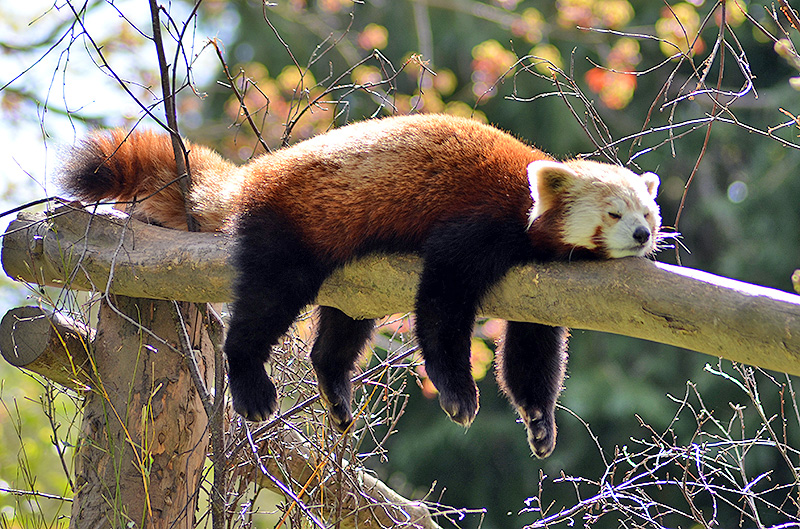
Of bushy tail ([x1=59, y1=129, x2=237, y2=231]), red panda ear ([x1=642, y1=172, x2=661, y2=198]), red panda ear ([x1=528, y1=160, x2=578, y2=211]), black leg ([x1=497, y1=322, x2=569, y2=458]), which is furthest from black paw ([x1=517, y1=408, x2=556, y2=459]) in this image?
bushy tail ([x1=59, y1=129, x2=237, y2=231])

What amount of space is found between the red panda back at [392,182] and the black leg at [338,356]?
0.44 metres

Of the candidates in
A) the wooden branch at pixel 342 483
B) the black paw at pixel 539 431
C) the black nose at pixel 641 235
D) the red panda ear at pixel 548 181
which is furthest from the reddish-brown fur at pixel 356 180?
the wooden branch at pixel 342 483

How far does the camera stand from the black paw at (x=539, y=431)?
2775mm

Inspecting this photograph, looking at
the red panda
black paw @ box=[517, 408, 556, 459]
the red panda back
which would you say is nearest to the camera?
the red panda

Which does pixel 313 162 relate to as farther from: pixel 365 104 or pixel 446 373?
pixel 365 104

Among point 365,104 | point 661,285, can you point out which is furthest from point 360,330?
point 365,104

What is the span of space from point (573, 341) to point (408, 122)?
5.24 meters

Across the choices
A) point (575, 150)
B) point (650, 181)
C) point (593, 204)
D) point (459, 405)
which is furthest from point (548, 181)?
point (575, 150)

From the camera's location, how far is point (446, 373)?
255 cm

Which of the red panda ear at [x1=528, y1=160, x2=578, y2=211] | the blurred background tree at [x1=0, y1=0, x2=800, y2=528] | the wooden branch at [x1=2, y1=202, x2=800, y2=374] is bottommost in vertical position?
the blurred background tree at [x1=0, y1=0, x2=800, y2=528]

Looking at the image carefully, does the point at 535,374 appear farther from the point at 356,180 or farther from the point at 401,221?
the point at 356,180

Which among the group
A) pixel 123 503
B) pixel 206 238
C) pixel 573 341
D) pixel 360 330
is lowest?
pixel 573 341

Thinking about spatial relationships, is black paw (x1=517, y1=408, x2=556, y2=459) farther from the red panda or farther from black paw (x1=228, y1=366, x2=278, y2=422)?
black paw (x1=228, y1=366, x2=278, y2=422)

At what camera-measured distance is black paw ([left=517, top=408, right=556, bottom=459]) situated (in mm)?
2775
